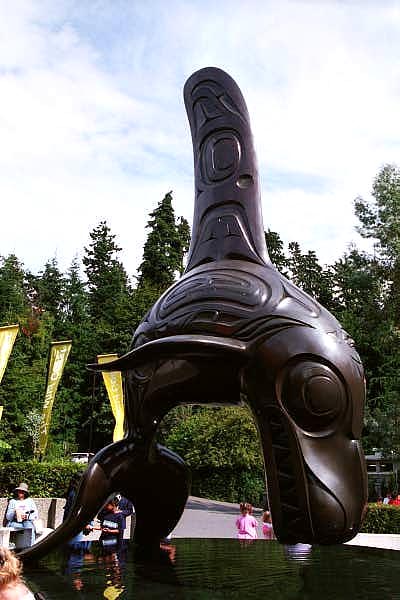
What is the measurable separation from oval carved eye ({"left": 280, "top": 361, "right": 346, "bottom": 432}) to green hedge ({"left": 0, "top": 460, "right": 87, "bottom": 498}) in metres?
14.4

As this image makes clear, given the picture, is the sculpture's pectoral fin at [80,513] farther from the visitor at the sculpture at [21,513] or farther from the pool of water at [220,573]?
the visitor at the sculpture at [21,513]

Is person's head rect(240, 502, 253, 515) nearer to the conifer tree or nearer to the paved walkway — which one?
the paved walkway

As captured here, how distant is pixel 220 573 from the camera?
249 inches

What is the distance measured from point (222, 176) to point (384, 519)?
10.8m

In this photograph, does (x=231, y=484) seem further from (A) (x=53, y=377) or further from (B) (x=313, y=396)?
(B) (x=313, y=396)

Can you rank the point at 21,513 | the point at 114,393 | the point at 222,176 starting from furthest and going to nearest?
the point at 114,393
the point at 21,513
the point at 222,176

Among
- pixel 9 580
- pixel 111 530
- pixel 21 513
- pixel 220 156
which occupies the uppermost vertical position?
pixel 220 156

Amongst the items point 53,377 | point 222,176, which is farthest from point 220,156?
point 53,377

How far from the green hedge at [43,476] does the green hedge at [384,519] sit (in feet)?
27.9

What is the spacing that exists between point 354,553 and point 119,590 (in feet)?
12.4

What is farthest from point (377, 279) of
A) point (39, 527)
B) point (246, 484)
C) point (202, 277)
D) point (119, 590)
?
point (119, 590)

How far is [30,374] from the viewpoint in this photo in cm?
4025

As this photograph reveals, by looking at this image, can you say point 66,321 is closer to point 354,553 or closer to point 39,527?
point 39,527

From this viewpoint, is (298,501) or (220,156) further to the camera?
(220,156)
